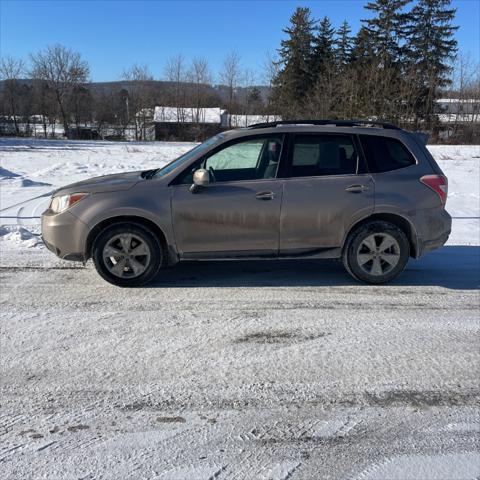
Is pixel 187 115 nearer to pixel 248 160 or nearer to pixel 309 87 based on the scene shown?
pixel 309 87

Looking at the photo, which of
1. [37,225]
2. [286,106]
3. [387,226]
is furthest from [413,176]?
[286,106]

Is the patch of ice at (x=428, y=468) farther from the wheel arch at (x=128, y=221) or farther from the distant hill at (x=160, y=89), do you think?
the distant hill at (x=160, y=89)

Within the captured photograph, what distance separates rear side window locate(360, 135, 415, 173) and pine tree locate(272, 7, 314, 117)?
1947 inches

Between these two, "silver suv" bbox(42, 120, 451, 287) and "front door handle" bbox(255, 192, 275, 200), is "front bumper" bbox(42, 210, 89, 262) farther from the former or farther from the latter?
"front door handle" bbox(255, 192, 275, 200)

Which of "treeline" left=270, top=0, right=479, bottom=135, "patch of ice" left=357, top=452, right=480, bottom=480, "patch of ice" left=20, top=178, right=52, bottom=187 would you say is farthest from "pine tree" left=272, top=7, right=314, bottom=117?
"patch of ice" left=357, top=452, right=480, bottom=480

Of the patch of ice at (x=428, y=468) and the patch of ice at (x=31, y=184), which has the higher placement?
the patch of ice at (x=31, y=184)

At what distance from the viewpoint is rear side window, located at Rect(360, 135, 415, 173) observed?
18.0ft

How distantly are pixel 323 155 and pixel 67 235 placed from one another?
3.03m

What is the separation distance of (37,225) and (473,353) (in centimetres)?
703

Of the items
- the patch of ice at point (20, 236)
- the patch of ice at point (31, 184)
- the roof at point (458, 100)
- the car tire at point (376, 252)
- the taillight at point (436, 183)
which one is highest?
the roof at point (458, 100)

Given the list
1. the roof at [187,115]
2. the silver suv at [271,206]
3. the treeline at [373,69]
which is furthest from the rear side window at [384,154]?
the roof at [187,115]

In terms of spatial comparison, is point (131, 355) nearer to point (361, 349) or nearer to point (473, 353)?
point (361, 349)

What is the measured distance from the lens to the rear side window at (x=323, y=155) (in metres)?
5.43

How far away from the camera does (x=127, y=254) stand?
17.5ft
